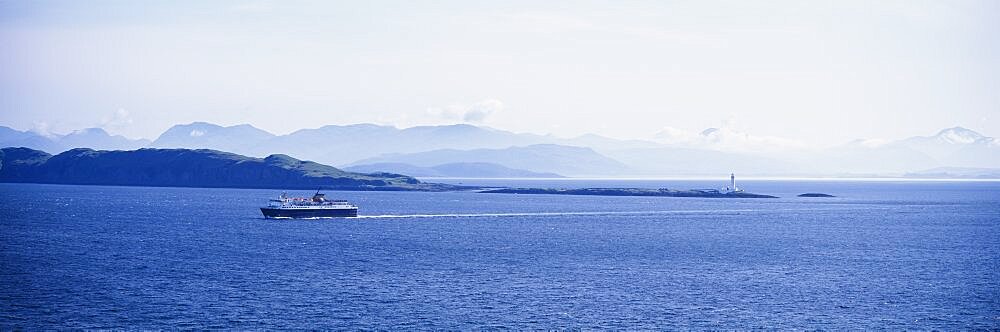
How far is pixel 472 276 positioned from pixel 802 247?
5175 centimetres

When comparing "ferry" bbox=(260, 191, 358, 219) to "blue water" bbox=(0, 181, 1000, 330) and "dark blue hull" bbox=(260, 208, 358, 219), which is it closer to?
"dark blue hull" bbox=(260, 208, 358, 219)

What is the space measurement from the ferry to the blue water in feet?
47.1

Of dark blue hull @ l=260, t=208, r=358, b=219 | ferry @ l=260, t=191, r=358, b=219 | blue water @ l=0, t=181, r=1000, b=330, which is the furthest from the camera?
ferry @ l=260, t=191, r=358, b=219

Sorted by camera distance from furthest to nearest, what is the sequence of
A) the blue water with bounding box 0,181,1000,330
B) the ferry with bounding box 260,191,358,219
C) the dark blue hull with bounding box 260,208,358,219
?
the ferry with bounding box 260,191,358,219 → the dark blue hull with bounding box 260,208,358,219 → the blue water with bounding box 0,181,1000,330

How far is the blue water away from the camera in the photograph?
66938 mm

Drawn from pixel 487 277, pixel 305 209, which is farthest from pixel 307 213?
pixel 487 277

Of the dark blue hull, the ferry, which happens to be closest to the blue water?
the dark blue hull

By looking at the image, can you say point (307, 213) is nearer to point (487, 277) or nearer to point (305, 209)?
point (305, 209)

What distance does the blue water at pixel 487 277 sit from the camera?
66938 millimetres

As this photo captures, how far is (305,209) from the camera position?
16938 cm

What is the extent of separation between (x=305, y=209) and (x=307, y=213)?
41.4 inches

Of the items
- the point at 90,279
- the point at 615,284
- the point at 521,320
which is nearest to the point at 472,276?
the point at 615,284

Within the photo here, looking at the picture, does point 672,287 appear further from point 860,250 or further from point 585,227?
point 585,227

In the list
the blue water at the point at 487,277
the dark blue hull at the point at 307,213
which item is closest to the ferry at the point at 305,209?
the dark blue hull at the point at 307,213
